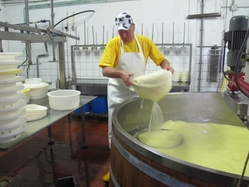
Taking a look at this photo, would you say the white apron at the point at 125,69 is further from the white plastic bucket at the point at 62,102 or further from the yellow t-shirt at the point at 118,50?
the white plastic bucket at the point at 62,102

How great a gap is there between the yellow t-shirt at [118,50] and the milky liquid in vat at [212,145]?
0.80 meters

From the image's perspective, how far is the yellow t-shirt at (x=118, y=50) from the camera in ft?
6.75

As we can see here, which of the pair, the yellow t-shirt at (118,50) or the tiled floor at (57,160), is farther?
the tiled floor at (57,160)

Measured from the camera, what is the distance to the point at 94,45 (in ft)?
12.6

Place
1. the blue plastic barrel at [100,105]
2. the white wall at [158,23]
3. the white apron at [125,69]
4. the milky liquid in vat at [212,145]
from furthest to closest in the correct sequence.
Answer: the blue plastic barrel at [100,105], the white wall at [158,23], the white apron at [125,69], the milky liquid in vat at [212,145]

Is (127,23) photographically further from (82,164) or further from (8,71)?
(82,164)

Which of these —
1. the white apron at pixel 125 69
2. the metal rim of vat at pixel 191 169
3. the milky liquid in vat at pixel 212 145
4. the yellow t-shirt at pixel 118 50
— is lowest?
the milky liquid in vat at pixel 212 145

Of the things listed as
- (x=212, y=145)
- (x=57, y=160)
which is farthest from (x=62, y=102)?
(x=212, y=145)

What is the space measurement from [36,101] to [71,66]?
73.8 inches

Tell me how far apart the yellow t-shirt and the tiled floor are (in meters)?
1.17

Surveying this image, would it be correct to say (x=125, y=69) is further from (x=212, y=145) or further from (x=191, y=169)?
(x=191, y=169)

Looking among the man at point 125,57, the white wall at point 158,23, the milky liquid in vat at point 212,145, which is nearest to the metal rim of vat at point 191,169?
the milky liquid in vat at point 212,145

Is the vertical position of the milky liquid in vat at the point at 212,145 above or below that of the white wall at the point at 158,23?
below

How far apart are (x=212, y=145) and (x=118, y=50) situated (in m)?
1.26
